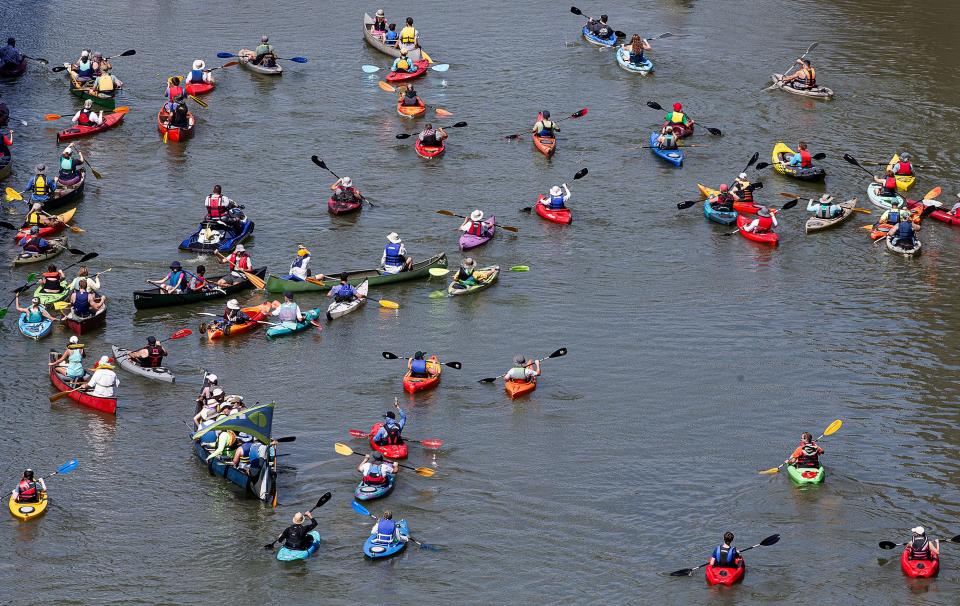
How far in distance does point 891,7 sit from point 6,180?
1985 inches

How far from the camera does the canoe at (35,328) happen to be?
47.3 metres

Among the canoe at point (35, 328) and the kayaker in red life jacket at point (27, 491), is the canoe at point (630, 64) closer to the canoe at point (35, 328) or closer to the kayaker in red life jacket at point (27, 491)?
the canoe at point (35, 328)

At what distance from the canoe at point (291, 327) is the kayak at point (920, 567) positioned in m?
21.2

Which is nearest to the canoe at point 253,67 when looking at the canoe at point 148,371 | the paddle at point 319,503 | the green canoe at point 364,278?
the green canoe at point 364,278

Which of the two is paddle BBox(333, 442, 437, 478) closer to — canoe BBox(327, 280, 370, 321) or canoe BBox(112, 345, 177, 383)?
canoe BBox(112, 345, 177, 383)

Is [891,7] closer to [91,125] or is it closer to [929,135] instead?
[929,135]

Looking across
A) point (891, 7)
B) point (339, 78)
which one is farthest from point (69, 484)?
point (891, 7)

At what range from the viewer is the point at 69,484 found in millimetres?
39938

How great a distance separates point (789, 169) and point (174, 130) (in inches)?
1057

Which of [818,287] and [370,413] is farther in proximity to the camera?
[818,287]

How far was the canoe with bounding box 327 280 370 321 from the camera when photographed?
49119mm

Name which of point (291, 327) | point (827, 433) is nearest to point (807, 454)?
point (827, 433)

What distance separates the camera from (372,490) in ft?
127

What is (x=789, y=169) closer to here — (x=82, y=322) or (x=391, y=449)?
(x=391, y=449)
